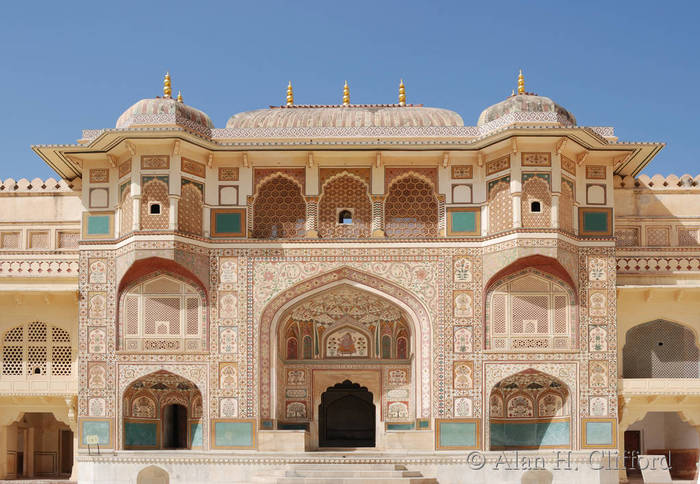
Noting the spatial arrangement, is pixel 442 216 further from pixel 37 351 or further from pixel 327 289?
pixel 37 351

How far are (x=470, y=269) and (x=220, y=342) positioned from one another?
459cm

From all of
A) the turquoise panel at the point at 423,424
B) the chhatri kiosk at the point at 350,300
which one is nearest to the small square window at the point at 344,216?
the chhatri kiosk at the point at 350,300

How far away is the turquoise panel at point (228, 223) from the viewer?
18.2 m

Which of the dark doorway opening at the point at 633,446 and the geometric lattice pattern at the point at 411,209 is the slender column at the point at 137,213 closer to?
the geometric lattice pattern at the point at 411,209

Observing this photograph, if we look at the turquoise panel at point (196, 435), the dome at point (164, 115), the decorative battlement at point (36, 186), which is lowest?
the turquoise panel at point (196, 435)

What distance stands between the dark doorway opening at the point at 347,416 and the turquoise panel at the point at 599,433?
448 centimetres

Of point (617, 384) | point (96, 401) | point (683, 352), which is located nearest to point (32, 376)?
point (96, 401)

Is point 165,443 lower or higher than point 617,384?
lower

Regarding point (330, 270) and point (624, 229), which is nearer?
point (330, 270)

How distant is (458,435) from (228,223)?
5.51 meters

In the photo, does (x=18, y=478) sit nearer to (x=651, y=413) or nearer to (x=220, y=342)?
(x=220, y=342)

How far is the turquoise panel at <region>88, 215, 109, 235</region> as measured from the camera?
18172 mm

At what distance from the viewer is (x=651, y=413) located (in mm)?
20703

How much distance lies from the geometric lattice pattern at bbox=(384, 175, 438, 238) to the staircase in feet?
13.8
